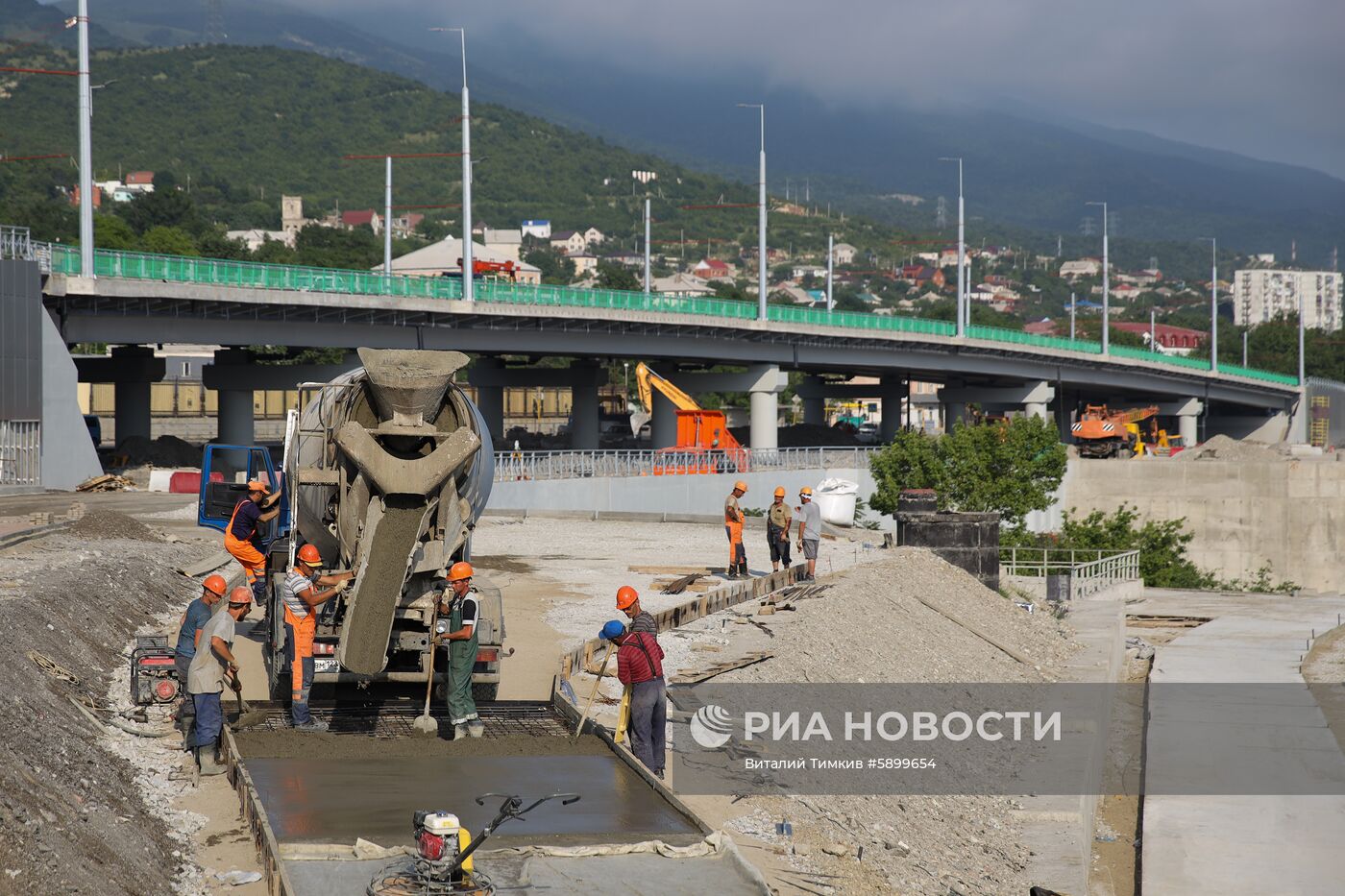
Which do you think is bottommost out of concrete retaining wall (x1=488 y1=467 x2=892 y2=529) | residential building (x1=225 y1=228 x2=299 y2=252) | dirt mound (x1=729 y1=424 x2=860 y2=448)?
concrete retaining wall (x1=488 y1=467 x2=892 y2=529)

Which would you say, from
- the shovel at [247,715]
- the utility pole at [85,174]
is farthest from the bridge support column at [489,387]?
the shovel at [247,715]

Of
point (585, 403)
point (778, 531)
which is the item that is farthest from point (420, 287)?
point (778, 531)

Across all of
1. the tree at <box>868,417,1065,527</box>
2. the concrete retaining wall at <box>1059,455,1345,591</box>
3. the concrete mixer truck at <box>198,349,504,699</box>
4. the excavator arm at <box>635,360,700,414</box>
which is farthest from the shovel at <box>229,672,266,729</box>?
the concrete retaining wall at <box>1059,455,1345,591</box>

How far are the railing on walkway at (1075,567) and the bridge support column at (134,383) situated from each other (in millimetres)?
34473

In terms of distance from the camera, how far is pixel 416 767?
1217 centimetres

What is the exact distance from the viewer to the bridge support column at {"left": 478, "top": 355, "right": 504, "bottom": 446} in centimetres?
6756

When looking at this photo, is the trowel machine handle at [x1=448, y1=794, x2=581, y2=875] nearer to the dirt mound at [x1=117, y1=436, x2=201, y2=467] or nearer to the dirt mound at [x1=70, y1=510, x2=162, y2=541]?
the dirt mound at [x1=70, y1=510, x2=162, y2=541]

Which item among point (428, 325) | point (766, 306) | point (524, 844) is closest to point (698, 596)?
point (524, 844)

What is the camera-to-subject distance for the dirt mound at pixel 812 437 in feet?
287

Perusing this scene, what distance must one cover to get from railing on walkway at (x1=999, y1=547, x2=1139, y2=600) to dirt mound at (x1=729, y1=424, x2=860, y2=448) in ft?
129

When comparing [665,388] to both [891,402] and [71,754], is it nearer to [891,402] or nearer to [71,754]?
[891,402]

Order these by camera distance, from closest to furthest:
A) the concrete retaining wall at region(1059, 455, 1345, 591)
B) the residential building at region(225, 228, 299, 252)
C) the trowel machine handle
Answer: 1. the trowel machine handle
2. the concrete retaining wall at region(1059, 455, 1345, 591)
3. the residential building at region(225, 228, 299, 252)

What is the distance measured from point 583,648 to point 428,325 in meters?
36.9

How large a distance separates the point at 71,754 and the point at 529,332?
4487cm
